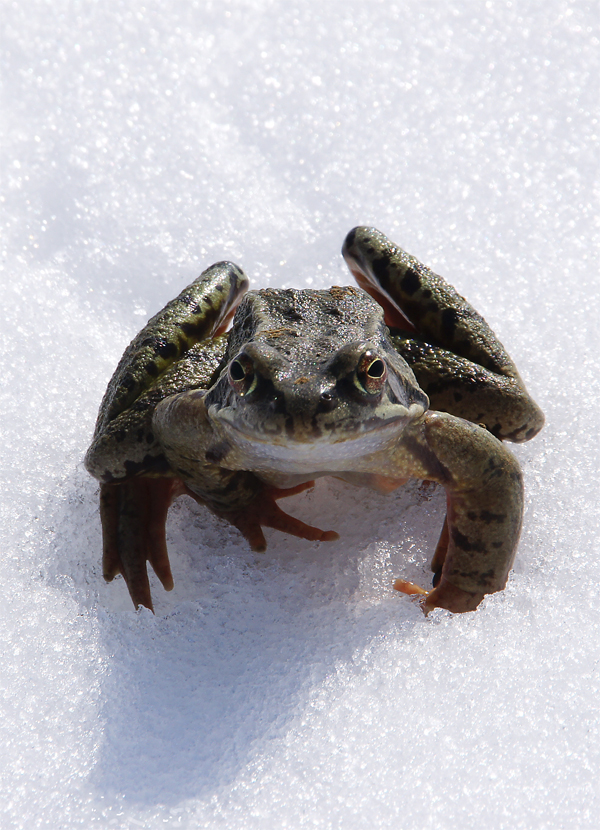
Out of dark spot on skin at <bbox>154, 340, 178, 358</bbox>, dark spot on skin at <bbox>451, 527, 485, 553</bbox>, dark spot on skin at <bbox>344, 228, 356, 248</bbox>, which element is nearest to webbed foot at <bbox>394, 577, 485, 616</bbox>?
dark spot on skin at <bbox>451, 527, 485, 553</bbox>

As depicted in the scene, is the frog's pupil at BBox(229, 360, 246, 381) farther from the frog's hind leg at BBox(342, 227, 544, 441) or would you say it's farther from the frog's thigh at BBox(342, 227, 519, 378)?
the frog's thigh at BBox(342, 227, 519, 378)

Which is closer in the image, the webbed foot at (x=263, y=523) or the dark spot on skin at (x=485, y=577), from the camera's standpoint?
the dark spot on skin at (x=485, y=577)

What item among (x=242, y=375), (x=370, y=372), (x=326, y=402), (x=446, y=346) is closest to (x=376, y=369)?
(x=370, y=372)

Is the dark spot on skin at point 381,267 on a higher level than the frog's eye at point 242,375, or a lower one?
higher

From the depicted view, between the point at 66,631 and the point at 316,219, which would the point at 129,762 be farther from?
the point at 316,219

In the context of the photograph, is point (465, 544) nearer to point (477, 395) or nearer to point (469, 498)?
point (469, 498)

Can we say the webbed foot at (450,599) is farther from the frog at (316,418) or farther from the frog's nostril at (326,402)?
the frog's nostril at (326,402)

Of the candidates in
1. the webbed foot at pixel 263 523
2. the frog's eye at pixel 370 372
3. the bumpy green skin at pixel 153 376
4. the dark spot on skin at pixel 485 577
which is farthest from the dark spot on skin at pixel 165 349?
the dark spot on skin at pixel 485 577
